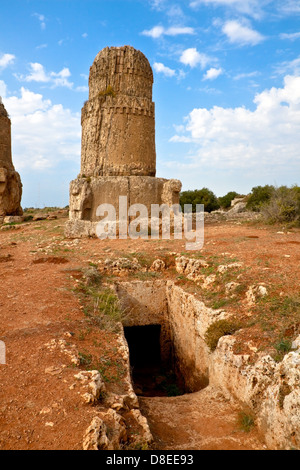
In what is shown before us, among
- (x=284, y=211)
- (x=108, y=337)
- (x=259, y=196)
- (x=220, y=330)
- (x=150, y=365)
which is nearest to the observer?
(x=108, y=337)

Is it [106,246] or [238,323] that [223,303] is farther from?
[106,246]

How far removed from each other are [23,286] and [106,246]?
10.4ft

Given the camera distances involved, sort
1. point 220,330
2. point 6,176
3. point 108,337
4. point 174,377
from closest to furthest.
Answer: point 108,337 < point 220,330 < point 174,377 < point 6,176

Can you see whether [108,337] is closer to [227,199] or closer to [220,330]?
[220,330]

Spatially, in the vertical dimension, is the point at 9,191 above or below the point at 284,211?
above

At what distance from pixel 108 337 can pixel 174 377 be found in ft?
9.92

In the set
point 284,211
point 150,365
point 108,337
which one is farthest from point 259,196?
point 108,337

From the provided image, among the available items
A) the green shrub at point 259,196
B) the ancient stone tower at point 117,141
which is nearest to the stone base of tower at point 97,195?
the ancient stone tower at point 117,141

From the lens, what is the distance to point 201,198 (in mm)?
23625

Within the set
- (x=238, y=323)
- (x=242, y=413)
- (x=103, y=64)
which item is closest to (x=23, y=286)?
(x=238, y=323)

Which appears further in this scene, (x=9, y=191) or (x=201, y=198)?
(x=201, y=198)

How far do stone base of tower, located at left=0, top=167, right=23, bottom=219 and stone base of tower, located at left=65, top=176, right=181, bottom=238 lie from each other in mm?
6372

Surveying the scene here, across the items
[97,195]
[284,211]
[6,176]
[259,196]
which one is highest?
[6,176]

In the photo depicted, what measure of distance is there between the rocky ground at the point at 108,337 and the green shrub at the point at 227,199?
20.0 m
